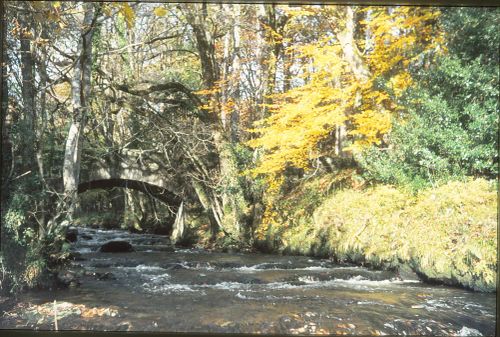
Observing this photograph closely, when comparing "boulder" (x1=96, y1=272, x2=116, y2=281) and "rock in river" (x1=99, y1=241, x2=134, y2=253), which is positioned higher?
"rock in river" (x1=99, y1=241, x2=134, y2=253)

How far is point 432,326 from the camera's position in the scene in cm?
369

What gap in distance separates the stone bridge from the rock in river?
2.58 feet

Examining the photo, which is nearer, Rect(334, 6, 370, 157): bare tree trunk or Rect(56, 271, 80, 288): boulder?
Rect(56, 271, 80, 288): boulder

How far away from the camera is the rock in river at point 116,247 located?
587 centimetres

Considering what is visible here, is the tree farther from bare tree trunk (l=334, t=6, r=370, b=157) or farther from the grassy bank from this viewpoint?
bare tree trunk (l=334, t=6, r=370, b=157)

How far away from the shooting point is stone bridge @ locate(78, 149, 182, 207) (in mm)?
5634

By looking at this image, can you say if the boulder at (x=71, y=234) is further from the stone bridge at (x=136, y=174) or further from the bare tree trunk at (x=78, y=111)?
the stone bridge at (x=136, y=174)

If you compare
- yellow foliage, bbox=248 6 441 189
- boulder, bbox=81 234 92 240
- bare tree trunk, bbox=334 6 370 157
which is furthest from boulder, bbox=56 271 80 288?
bare tree trunk, bbox=334 6 370 157

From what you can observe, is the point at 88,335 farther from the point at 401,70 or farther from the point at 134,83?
the point at 401,70

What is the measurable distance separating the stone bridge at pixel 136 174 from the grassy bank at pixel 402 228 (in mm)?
1611

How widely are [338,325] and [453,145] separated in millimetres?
2240

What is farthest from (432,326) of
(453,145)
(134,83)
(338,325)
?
(134,83)

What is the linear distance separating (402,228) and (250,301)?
1.97 metres

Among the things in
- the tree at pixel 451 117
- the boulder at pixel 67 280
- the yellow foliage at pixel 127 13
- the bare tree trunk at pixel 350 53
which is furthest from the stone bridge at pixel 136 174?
the tree at pixel 451 117
